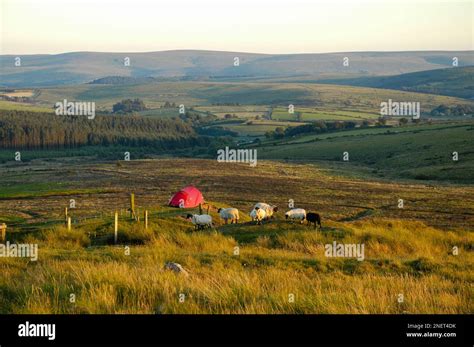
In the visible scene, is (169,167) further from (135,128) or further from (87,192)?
(135,128)

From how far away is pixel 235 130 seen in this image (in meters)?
169

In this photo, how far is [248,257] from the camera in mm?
17656

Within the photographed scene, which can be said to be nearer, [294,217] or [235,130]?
[294,217]
